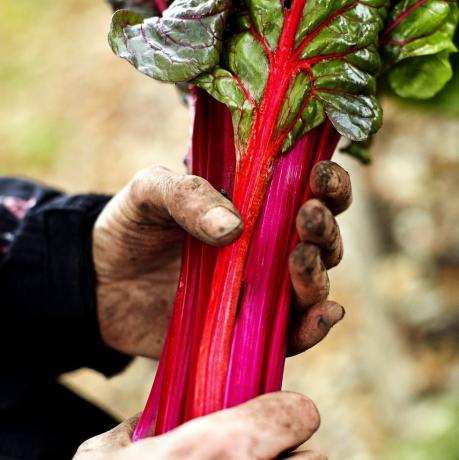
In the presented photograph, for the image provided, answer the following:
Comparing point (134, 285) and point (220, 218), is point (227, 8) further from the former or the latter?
point (134, 285)

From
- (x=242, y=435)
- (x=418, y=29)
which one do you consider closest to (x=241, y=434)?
(x=242, y=435)

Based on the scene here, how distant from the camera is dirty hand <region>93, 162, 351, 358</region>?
4.41 feet

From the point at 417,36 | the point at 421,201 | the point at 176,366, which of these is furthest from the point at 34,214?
the point at 421,201

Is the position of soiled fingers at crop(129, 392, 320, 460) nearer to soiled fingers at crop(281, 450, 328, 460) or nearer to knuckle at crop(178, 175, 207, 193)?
soiled fingers at crop(281, 450, 328, 460)

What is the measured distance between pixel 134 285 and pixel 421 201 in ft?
10.8

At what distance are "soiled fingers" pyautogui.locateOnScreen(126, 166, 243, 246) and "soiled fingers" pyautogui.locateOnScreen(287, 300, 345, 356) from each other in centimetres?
25

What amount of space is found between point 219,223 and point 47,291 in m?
0.86

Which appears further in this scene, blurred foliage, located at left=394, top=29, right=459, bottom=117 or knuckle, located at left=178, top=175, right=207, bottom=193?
blurred foliage, located at left=394, top=29, right=459, bottom=117

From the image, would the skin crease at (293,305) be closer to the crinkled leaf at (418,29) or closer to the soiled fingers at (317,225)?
the soiled fingers at (317,225)

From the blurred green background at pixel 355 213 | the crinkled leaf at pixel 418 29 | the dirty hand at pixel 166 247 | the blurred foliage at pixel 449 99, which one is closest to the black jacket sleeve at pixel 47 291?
the dirty hand at pixel 166 247

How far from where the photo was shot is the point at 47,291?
2.00 m

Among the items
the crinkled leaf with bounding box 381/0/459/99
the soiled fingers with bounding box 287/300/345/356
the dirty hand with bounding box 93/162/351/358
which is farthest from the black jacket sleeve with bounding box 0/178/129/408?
the crinkled leaf with bounding box 381/0/459/99

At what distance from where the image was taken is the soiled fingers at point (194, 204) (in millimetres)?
1316

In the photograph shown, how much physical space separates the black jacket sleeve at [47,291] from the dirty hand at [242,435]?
Answer: 0.67 meters
